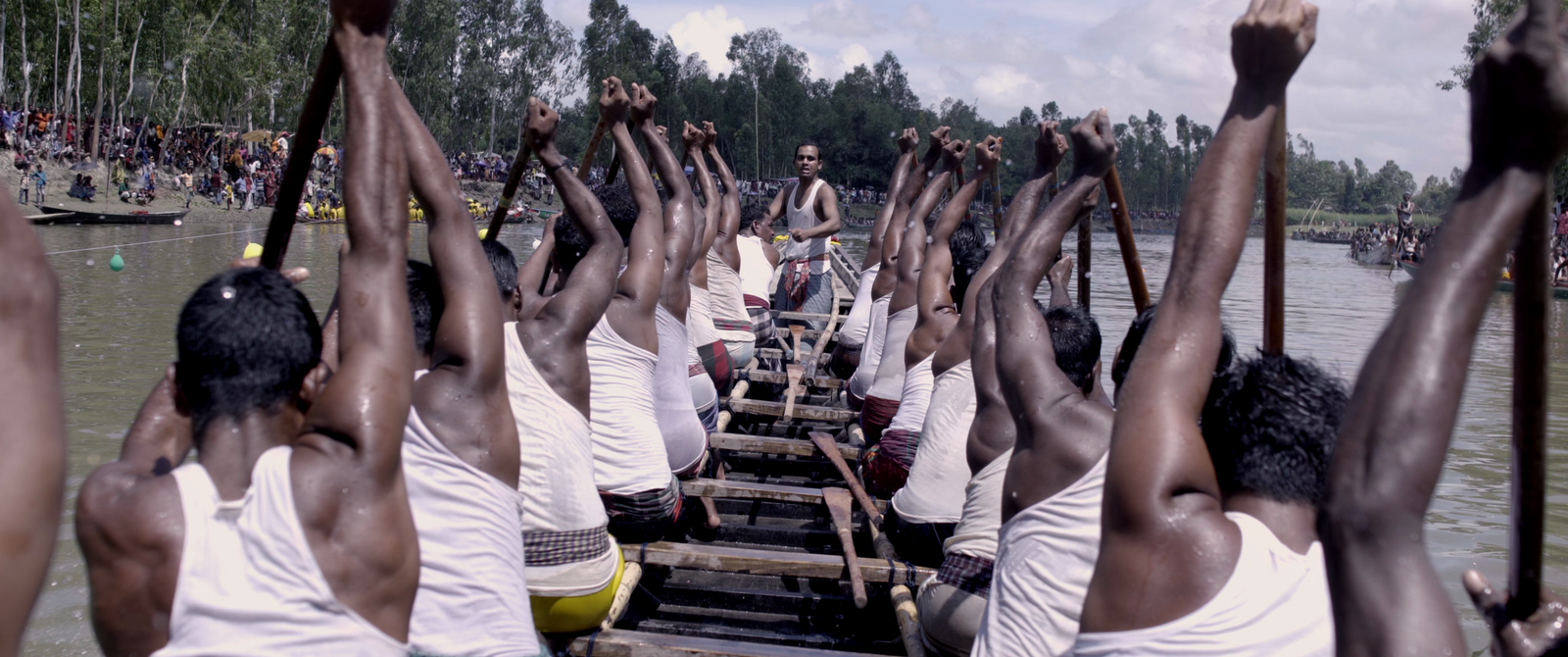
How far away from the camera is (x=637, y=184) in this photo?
164 inches

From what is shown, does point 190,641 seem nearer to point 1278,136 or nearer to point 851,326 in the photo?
point 1278,136

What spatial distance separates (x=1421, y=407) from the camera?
1228 mm

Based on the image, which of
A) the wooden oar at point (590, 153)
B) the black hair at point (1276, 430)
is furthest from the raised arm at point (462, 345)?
the wooden oar at point (590, 153)

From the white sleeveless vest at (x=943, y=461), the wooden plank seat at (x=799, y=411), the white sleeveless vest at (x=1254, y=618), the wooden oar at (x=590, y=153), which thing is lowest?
the wooden plank seat at (x=799, y=411)

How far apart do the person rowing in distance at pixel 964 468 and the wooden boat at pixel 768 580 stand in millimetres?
211

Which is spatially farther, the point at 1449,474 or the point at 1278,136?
the point at 1449,474

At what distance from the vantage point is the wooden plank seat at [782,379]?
7.32m

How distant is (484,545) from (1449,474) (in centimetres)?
744

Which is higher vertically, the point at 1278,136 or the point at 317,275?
the point at 1278,136

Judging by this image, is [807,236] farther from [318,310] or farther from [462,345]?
[318,310]

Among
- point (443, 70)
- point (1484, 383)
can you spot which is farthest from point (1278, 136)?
point (443, 70)

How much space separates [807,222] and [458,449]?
7506mm

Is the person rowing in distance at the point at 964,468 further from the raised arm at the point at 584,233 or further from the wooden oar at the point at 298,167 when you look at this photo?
the wooden oar at the point at 298,167

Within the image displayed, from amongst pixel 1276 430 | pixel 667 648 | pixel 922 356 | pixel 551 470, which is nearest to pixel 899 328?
pixel 922 356
